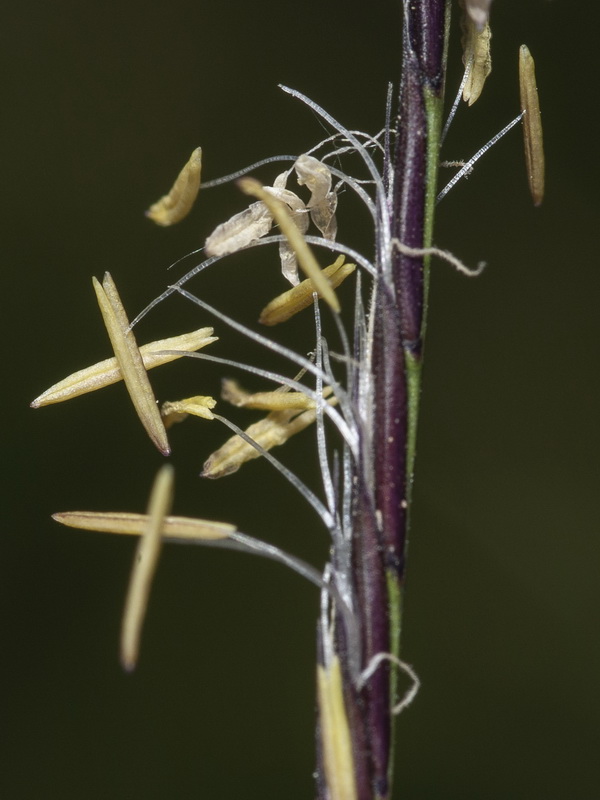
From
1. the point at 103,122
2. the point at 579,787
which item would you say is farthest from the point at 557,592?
the point at 103,122

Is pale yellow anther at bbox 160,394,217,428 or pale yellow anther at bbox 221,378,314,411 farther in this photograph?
pale yellow anther at bbox 160,394,217,428

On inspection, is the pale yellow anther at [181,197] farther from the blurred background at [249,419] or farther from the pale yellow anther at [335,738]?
the blurred background at [249,419]

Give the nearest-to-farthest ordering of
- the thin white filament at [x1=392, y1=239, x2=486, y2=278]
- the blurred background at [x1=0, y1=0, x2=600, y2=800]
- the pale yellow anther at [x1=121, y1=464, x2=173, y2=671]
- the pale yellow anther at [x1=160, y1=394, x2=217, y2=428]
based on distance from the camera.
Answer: the pale yellow anther at [x1=121, y1=464, x2=173, y2=671]
the thin white filament at [x1=392, y1=239, x2=486, y2=278]
the pale yellow anther at [x1=160, y1=394, x2=217, y2=428]
the blurred background at [x1=0, y1=0, x2=600, y2=800]

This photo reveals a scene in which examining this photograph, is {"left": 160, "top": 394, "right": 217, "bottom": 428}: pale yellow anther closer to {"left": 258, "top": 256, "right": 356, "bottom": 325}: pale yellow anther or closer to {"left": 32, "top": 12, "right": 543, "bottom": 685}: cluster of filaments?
{"left": 32, "top": 12, "right": 543, "bottom": 685}: cluster of filaments

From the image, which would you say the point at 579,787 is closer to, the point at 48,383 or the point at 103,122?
the point at 48,383

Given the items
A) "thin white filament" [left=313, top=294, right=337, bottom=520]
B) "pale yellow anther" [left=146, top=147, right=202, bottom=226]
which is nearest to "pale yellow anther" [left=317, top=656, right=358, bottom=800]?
"thin white filament" [left=313, top=294, right=337, bottom=520]

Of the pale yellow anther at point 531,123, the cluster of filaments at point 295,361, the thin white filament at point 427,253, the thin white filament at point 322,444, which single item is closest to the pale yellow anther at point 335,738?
the cluster of filaments at point 295,361

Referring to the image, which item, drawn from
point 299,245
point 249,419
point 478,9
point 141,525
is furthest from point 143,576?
point 249,419
